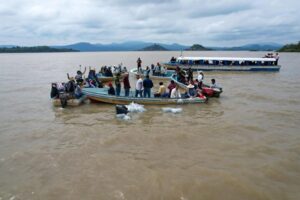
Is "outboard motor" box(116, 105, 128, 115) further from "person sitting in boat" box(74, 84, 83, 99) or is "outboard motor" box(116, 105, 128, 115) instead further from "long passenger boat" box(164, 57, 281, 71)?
"long passenger boat" box(164, 57, 281, 71)

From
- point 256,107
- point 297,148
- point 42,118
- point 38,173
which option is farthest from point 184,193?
point 256,107

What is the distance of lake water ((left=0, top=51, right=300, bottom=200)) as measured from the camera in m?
8.23

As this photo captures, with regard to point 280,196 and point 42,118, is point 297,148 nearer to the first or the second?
point 280,196

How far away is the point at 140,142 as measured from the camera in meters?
12.0

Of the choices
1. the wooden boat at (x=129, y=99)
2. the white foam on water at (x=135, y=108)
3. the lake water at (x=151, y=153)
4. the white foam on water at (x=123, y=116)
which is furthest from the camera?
the wooden boat at (x=129, y=99)

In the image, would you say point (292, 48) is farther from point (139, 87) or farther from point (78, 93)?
point (78, 93)

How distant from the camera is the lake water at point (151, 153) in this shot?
823 centimetres

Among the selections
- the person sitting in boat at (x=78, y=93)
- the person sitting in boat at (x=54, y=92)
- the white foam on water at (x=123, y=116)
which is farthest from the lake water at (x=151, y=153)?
the person sitting in boat at (x=54, y=92)

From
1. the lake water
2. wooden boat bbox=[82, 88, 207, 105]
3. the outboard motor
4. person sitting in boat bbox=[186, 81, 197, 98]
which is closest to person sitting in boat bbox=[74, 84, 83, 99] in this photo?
wooden boat bbox=[82, 88, 207, 105]

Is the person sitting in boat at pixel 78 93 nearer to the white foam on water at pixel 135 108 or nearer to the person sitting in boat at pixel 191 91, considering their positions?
the white foam on water at pixel 135 108

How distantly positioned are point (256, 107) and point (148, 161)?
36.8ft

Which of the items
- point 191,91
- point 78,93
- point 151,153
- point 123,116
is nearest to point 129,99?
point 123,116

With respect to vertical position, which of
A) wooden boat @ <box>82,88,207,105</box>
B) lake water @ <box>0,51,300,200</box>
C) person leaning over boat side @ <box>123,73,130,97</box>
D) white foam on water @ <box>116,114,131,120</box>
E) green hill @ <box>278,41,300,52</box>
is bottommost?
lake water @ <box>0,51,300,200</box>

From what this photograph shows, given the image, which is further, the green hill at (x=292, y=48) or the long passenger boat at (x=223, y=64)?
the green hill at (x=292, y=48)
